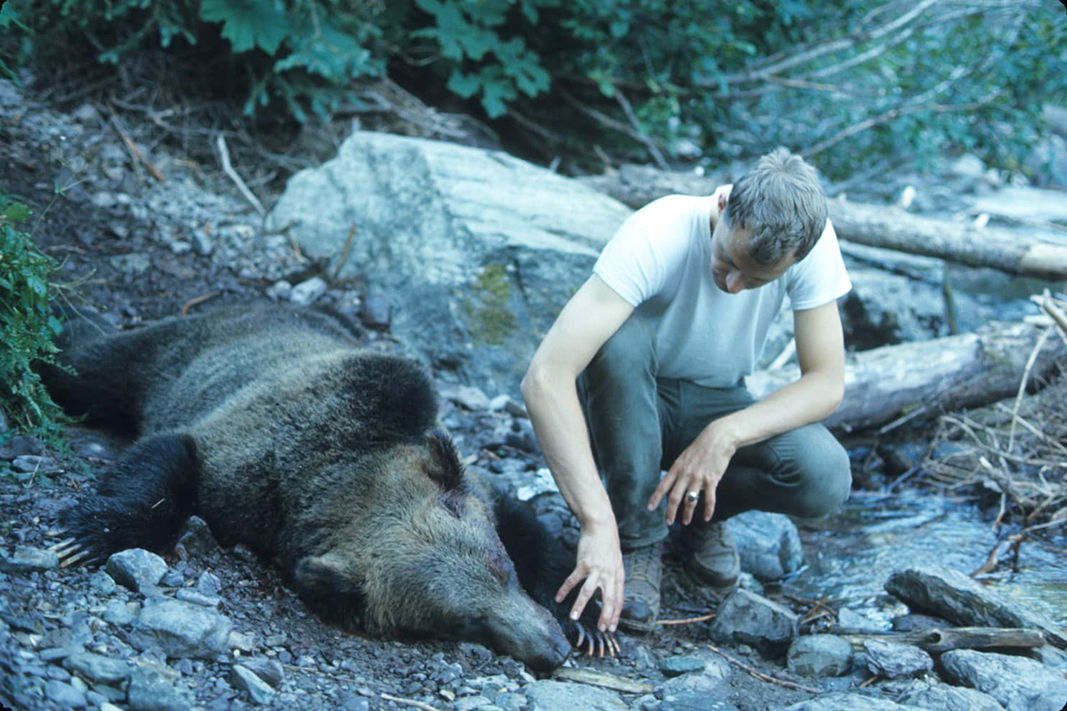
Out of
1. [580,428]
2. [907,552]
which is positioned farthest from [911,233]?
[580,428]

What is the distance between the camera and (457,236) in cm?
662

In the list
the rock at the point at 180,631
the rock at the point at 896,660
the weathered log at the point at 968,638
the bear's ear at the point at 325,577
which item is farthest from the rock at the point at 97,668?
the weathered log at the point at 968,638

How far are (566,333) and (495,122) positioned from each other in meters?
6.25

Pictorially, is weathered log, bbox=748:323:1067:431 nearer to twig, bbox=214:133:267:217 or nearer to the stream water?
the stream water

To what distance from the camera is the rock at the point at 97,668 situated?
286cm

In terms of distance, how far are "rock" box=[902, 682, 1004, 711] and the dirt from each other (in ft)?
1.49

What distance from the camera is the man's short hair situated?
3688 millimetres

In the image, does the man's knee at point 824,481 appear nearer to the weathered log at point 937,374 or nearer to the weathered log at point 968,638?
the weathered log at point 968,638

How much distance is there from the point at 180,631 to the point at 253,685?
0.33 m

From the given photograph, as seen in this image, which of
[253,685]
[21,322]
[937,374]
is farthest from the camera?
[937,374]

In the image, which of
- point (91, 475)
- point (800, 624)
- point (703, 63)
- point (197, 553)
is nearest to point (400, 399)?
point (197, 553)

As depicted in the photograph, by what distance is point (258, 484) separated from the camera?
4.24 metres

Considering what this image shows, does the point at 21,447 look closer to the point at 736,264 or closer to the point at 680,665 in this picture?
the point at 680,665

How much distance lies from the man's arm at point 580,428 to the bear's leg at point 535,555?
0.39 meters
